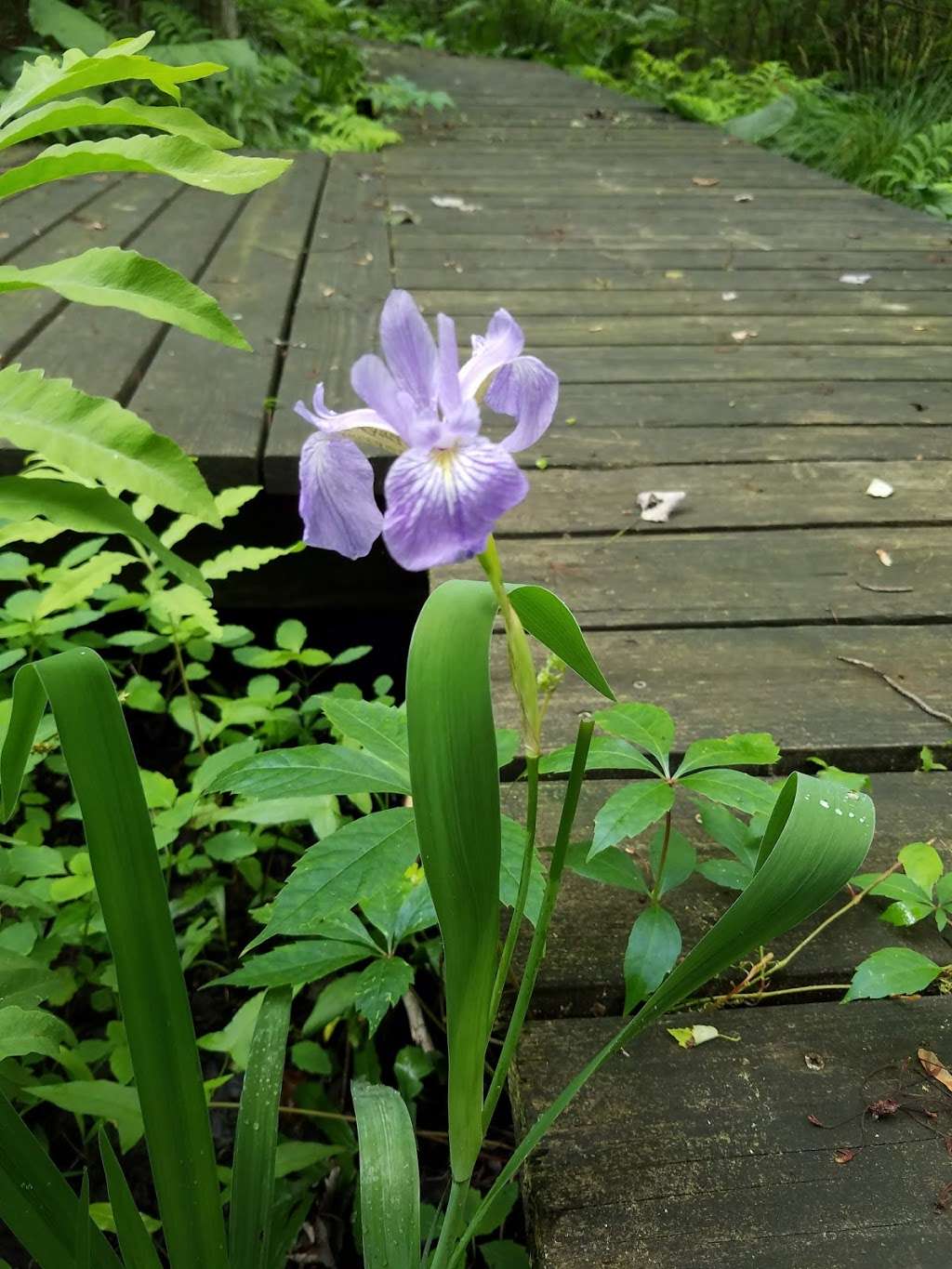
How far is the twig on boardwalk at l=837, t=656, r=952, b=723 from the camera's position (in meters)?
1.38

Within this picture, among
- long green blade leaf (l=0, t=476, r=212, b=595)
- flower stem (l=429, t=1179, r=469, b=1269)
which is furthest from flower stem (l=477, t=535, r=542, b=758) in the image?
flower stem (l=429, t=1179, r=469, b=1269)

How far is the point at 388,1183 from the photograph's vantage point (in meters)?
0.78

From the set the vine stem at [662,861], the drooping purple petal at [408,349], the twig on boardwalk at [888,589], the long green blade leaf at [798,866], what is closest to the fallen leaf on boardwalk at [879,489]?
the twig on boardwalk at [888,589]

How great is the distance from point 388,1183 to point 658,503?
1401 millimetres

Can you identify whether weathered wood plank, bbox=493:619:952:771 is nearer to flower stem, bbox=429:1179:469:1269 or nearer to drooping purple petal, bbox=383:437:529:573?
flower stem, bbox=429:1179:469:1269

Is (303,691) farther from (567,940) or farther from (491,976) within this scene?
(491,976)

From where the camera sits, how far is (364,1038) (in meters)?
1.38

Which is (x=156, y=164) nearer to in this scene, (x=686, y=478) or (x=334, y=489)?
(x=334, y=489)

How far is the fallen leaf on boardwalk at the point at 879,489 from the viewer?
6.47 ft

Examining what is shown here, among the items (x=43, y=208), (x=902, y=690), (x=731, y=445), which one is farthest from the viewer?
(x=43, y=208)

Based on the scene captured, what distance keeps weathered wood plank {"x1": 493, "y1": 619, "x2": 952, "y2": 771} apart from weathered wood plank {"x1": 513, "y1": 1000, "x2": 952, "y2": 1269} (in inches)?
17.3

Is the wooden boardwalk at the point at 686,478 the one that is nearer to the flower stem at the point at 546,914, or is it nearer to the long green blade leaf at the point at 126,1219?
the flower stem at the point at 546,914

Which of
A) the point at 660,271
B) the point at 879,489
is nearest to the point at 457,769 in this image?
the point at 879,489

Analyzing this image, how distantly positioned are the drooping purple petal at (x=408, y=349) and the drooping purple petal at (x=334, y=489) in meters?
0.06
